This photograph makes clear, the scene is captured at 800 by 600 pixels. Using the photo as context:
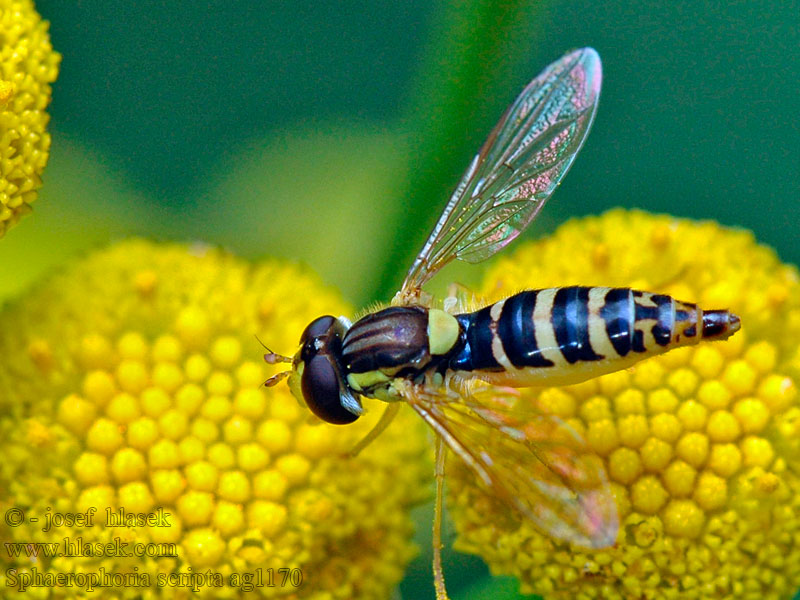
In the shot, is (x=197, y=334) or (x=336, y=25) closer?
(x=197, y=334)

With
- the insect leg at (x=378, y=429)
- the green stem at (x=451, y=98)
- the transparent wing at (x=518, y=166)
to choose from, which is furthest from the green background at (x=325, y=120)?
the insect leg at (x=378, y=429)

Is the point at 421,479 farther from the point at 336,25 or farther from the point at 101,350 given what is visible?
the point at 336,25

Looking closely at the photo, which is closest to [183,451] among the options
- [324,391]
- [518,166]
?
[324,391]

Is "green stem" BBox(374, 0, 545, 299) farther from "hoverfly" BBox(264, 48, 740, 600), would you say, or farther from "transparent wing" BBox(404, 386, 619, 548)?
"transparent wing" BBox(404, 386, 619, 548)

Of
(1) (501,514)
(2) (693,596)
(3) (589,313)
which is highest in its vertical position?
(3) (589,313)

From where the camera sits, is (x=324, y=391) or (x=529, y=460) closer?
(x=529, y=460)

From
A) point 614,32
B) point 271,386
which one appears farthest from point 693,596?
point 614,32

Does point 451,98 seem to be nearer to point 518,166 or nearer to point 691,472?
point 518,166
